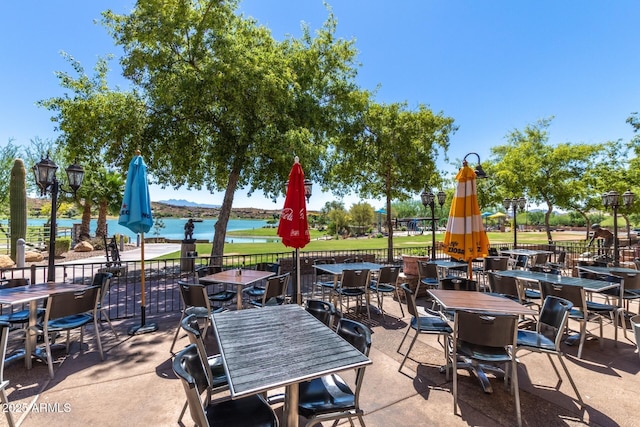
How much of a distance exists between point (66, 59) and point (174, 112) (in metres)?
3.76

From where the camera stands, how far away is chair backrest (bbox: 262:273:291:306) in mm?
4422

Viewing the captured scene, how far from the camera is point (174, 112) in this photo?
9.50 m

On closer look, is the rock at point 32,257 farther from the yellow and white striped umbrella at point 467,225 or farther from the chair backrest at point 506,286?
the chair backrest at point 506,286

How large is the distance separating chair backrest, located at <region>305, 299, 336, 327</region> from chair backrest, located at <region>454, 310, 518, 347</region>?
1.32 m

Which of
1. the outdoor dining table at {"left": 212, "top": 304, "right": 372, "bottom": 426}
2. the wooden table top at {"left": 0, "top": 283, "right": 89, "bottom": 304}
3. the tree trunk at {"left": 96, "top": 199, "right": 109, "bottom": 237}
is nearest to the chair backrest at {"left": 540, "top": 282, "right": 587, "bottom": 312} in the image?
the outdoor dining table at {"left": 212, "top": 304, "right": 372, "bottom": 426}

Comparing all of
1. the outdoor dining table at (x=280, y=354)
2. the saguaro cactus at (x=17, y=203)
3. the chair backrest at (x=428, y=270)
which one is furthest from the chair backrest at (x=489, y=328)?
the saguaro cactus at (x=17, y=203)

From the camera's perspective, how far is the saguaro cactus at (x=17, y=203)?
1405 centimetres

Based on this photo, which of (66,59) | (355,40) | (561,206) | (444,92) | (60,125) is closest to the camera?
(60,125)

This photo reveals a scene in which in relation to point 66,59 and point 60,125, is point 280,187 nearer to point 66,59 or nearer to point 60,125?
point 60,125

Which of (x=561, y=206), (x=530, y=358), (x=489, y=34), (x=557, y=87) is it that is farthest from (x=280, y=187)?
(x=561, y=206)

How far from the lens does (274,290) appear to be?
4625 millimetres

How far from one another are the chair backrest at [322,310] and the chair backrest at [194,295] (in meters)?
1.82

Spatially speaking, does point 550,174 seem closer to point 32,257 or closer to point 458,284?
point 458,284

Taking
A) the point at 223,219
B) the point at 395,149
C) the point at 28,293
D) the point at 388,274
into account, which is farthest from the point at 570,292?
the point at 223,219
